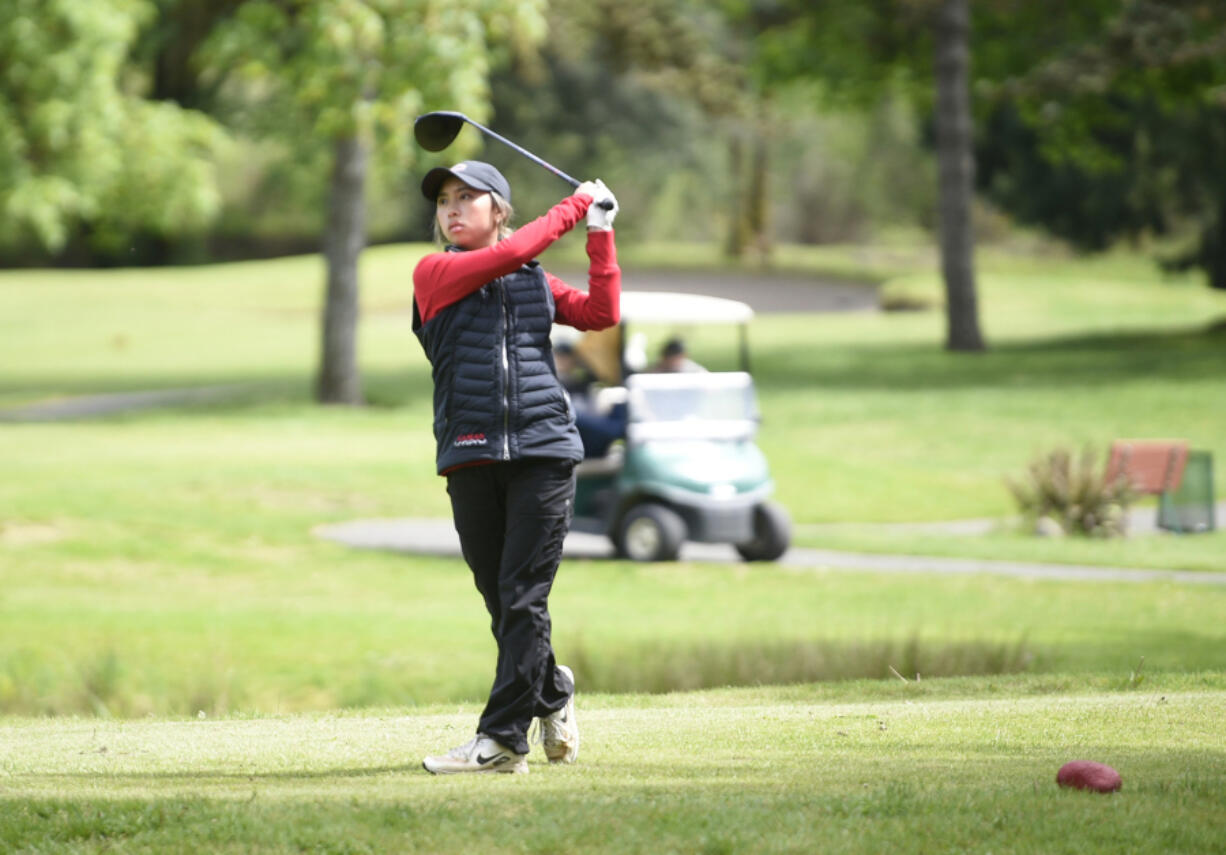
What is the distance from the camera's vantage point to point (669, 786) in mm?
5160

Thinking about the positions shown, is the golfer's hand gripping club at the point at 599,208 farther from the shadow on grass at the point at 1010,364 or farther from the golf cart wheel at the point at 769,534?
the shadow on grass at the point at 1010,364

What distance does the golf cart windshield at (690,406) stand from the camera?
50.4 ft

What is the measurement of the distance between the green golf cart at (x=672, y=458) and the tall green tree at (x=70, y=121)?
807cm

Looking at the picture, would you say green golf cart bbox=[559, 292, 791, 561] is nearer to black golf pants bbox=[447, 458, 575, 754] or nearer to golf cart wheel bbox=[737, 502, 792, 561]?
golf cart wheel bbox=[737, 502, 792, 561]

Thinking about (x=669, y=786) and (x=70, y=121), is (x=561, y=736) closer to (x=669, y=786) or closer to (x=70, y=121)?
(x=669, y=786)

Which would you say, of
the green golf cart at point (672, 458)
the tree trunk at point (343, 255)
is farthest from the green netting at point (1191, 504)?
the tree trunk at point (343, 255)

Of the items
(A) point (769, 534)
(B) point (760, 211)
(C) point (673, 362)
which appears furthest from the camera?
(B) point (760, 211)

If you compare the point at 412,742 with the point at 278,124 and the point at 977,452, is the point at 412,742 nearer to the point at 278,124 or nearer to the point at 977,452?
the point at 977,452

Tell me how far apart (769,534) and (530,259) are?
10.5m

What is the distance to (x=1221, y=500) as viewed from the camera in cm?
2094

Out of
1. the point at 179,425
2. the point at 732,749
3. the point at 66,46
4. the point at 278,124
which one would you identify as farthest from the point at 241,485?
the point at 278,124

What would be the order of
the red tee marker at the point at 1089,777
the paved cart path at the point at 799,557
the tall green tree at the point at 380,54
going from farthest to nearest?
the tall green tree at the point at 380,54 < the paved cart path at the point at 799,557 < the red tee marker at the point at 1089,777

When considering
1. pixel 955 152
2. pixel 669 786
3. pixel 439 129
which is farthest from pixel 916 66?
pixel 669 786

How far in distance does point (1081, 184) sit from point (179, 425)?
22.3 m
